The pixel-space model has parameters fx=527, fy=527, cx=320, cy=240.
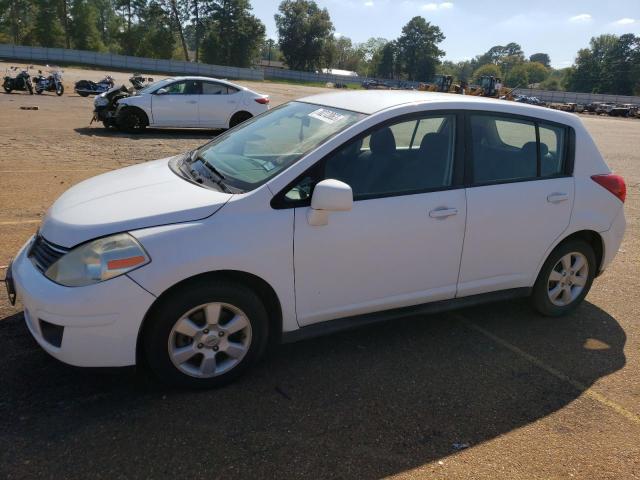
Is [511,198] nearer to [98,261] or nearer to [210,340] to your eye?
[210,340]

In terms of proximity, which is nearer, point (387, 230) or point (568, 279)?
point (387, 230)

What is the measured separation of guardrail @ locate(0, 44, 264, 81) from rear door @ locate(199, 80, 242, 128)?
5359 centimetres

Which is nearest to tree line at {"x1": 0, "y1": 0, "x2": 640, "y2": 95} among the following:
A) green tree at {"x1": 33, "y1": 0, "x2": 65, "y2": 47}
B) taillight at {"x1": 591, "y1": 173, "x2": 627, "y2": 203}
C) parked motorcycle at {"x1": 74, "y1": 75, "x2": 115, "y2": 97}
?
green tree at {"x1": 33, "y1": 0, "x2": 65, "y2": 47}

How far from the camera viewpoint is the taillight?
4.19 m

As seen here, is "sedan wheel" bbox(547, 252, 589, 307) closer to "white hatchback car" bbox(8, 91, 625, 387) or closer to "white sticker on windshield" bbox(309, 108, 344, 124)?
"white hatchback car" bbox(8, 91, 625, 387)

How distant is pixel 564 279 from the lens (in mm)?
4305

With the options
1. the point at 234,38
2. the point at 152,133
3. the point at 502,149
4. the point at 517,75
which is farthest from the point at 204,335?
the point at 517,75

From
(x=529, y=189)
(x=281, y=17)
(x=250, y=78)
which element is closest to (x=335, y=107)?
(x=529, y=189)

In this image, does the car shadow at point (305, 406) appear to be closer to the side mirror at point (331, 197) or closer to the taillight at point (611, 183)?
the side mirror at point (331, 197)

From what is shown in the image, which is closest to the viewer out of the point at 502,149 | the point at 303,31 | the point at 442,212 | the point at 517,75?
the point at 442,212

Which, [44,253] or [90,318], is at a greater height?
[44,253]

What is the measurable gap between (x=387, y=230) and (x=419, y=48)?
5143 inches

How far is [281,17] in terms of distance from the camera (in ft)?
326

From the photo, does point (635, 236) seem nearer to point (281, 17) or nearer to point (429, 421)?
point (429, 421)
